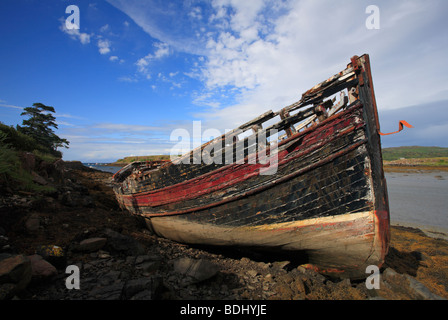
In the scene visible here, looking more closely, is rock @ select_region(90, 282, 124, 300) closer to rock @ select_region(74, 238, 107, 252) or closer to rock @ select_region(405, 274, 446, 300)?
rock @ select_region(74, 238, 107, 252)

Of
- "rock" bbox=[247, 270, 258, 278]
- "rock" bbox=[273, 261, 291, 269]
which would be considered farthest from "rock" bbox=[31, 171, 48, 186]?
"rock" bbox=[273, 261, 291, 269]

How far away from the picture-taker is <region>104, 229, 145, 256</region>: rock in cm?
408

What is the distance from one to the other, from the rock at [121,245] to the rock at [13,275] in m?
1.48

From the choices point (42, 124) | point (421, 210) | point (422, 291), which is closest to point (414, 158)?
point (421, 210)

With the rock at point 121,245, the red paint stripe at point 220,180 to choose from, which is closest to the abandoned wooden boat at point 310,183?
→ the red paint stripe at point 220,180

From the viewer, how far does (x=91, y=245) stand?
3902mm

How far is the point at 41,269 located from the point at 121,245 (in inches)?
53.9

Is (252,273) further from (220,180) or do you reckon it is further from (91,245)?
(91,245)

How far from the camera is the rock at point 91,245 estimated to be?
3.78 m

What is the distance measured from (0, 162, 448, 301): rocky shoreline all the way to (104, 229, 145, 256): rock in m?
0.02

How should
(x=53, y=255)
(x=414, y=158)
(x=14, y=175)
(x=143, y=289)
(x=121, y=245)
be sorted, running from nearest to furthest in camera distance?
(x=143, y=289) → (x=53, y=255) → (x=121, y=245) → (x=14, y=175) → (x=414, y=158)

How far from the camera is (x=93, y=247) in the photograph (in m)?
3.92
